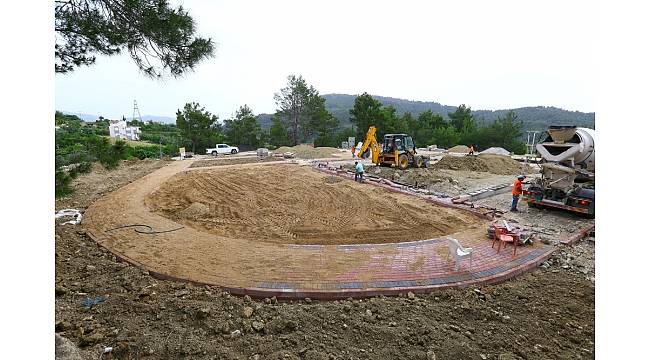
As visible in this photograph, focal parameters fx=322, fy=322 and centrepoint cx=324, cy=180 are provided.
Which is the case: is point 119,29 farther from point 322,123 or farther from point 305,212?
point 322,123

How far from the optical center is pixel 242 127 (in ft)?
133

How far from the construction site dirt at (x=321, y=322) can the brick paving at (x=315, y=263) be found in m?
0.24

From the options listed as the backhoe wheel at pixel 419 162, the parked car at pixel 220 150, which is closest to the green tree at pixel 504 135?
the backhoe wheel at pixel 419 162

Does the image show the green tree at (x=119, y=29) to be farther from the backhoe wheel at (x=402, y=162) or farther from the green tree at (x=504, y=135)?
the green tree at (x=504, y=135)

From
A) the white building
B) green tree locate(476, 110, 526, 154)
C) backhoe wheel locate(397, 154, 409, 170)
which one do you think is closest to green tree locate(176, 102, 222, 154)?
the white building

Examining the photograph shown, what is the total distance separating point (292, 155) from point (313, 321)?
25.9m

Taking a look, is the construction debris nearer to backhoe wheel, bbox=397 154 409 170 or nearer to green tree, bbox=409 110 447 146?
backhoe wheel, bbox=397 154 409 170

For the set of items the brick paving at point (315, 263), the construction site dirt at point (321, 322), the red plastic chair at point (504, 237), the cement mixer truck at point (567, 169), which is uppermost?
the cement mixer truck at point (567, 169)

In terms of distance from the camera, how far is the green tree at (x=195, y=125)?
1296 inches

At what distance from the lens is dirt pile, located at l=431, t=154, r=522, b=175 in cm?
1855

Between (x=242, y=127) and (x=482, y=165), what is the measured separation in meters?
29.8

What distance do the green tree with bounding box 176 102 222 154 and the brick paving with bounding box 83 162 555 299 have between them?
2705cm

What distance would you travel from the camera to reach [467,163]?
18.9 m

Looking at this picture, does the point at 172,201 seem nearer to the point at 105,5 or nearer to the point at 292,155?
the point at 105,5
